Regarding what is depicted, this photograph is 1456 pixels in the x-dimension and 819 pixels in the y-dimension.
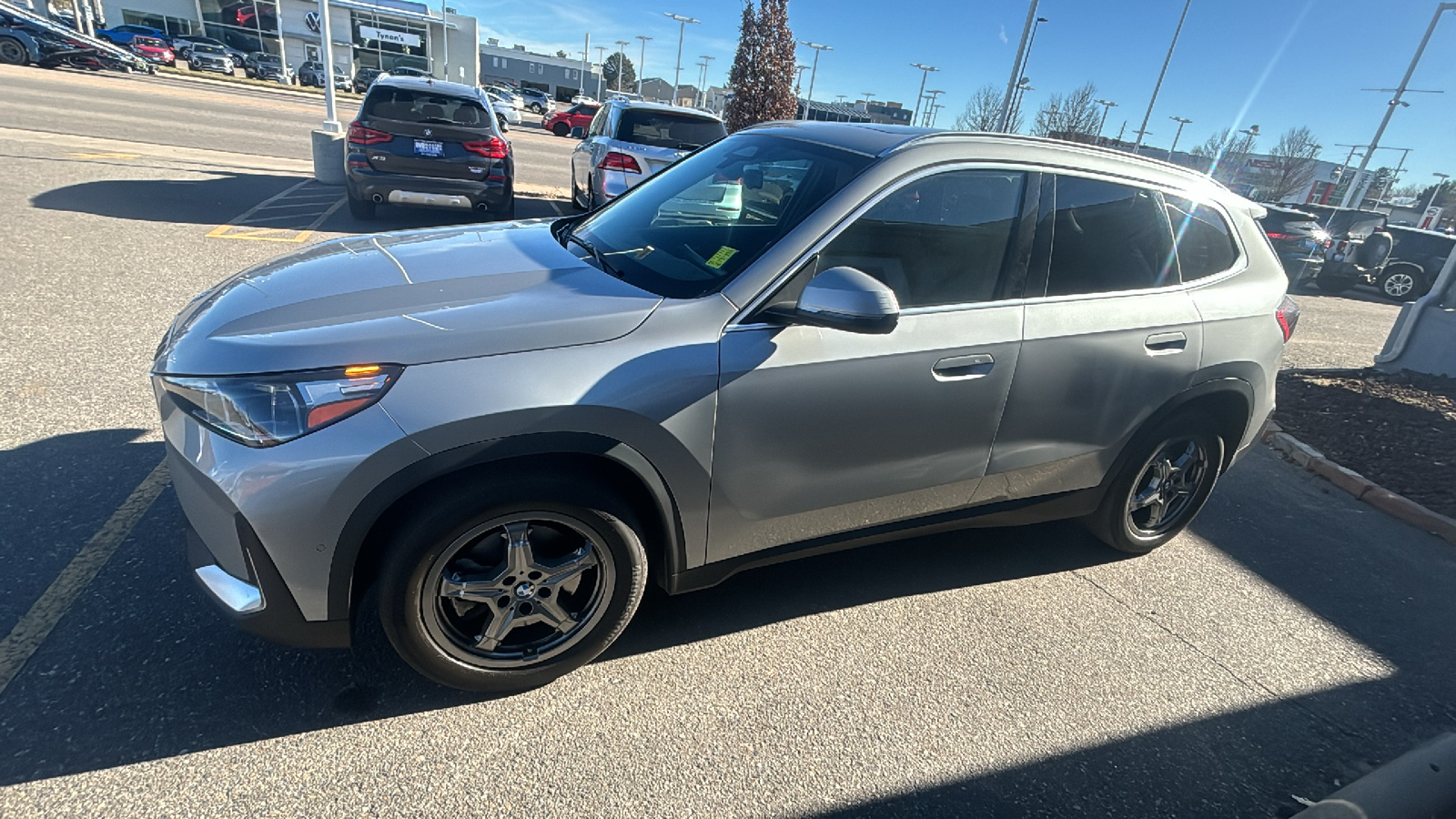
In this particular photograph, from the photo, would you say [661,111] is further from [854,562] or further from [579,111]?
[579,111]

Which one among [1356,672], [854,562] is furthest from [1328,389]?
[854,562]

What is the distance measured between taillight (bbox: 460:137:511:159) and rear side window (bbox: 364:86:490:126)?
0.31m

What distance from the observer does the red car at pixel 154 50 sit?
1610 inches

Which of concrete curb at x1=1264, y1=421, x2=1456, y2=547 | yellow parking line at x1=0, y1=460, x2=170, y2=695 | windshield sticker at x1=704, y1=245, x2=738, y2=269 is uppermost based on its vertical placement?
windshield sticker at x1=704, y1=245, x2=738, y2=269

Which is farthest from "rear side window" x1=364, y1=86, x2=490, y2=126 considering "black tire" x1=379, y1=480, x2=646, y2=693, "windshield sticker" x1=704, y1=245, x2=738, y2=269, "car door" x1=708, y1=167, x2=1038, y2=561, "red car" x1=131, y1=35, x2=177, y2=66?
"red car" x1=131, y1=35, x2=177, y2=66

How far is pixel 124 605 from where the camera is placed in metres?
2.58

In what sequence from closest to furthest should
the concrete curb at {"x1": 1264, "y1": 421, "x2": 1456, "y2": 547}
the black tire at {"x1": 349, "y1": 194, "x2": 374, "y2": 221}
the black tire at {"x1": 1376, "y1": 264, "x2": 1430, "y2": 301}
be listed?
the concrete curb at {"x1": 1264, "y1": 421, "x2": 1456, "y2": 547}, the black tire at {"x1": 349, "y1": 194, "x2": 374, "y2": 221}, the black tire at {"x1": 1376, "y1": 264, "x2": 1430, "y2": 301}

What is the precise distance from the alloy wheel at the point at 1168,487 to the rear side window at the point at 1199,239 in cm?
78

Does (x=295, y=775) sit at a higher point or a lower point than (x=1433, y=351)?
lower

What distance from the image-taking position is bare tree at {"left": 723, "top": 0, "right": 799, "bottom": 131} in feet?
65.4

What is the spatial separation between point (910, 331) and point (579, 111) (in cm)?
3618

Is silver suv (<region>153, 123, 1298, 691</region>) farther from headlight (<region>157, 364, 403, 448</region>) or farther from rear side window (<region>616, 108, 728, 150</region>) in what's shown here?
rear side window (<region>616, 108, 728, 150</region>)

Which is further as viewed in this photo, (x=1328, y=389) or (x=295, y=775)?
(x=1328, y=389)

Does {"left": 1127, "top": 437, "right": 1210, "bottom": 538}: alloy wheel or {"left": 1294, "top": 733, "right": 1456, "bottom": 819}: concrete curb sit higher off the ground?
{"left": 1127, "top": 437, "right": 1210, "bottom": 538}: alloy wheel
